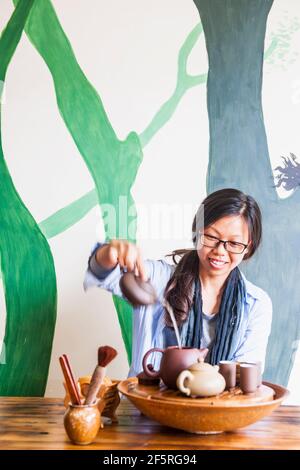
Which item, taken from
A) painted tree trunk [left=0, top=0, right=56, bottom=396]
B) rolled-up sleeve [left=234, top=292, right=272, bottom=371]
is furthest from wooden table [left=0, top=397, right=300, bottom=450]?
painted tree trunk [left=0, top=0, right=56, bottom=396]

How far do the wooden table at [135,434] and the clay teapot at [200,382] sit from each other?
123mm

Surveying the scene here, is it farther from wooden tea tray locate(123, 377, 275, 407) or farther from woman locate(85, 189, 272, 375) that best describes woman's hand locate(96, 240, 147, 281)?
wooden tea tray locate(123, 377, 275, 407)

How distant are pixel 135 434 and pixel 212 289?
0.98m

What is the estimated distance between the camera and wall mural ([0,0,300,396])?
2.47m

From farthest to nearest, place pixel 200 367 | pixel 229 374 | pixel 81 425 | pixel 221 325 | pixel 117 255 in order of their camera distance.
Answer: pixel 221 325
pixel 117 255
pixel 229 374
pixel 200 367
pixel 81 425

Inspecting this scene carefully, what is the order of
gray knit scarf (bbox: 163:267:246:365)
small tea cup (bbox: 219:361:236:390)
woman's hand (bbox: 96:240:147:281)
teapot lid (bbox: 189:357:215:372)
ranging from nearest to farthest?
1. teapot lid (bbox: 189:357:215:372)
2. small tea cup (bbox: 219:361:236:390)
3. woman's hand (bbox: 96:240:147:281)
4. gray knit scarf (bbox: 163:267:246:365)

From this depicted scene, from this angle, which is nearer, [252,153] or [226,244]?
[226,244]

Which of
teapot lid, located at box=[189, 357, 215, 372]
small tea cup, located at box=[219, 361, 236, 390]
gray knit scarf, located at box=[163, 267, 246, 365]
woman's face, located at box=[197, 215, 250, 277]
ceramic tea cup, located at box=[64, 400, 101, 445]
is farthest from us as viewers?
woman's face, located at box=[197, 215, 250, 277]

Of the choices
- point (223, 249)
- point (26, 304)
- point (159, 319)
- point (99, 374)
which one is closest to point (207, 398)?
point (99, 374)

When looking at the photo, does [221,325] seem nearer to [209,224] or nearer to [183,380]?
[209,224]

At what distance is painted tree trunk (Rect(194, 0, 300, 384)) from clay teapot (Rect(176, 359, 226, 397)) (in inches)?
38.5

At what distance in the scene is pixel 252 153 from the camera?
2.50 m

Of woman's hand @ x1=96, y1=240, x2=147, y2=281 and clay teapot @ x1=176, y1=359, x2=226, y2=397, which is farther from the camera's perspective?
woman's hand @ x1=96, y1=240, x2=147, y2=281

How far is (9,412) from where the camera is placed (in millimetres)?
1771
